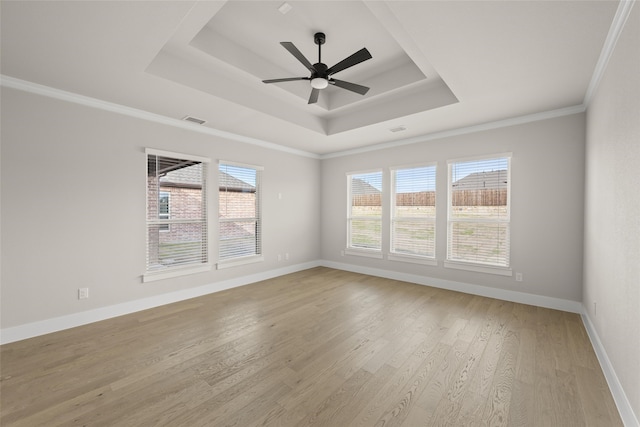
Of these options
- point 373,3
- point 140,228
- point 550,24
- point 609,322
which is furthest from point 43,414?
point 550,24

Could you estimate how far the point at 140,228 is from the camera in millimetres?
3715

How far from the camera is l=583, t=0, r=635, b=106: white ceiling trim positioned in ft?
5.88

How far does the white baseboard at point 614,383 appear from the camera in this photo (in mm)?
1651

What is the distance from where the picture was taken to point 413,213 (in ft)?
17.0

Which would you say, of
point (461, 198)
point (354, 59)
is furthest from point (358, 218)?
point (354, 59)

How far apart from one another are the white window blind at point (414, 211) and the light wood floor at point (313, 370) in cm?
154

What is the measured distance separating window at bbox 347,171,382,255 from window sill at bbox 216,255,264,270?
2.10 m

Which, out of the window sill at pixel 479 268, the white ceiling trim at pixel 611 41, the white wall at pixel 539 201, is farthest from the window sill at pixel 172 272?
the white ceiling trim at pixel 611 41

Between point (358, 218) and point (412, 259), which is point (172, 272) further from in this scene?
point (412, 259)

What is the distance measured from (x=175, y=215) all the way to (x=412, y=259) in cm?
419

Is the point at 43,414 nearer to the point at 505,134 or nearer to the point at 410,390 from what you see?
the point at 410,390

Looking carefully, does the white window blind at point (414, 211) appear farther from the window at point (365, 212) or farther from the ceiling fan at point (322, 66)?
the ceiling fan at point (322, 66)

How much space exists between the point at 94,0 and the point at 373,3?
1946 millimetres

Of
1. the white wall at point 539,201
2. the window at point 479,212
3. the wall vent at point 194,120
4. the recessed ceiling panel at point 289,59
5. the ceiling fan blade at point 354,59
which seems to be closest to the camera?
the ceiling fan blade at point 354,59
